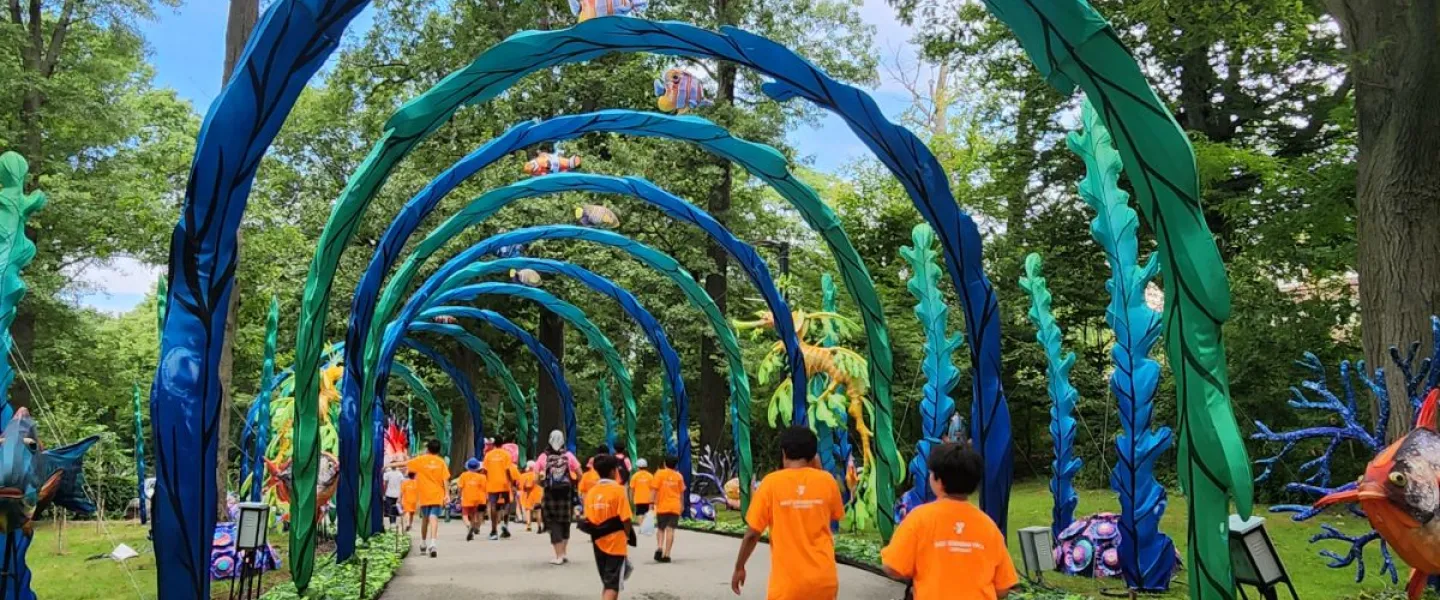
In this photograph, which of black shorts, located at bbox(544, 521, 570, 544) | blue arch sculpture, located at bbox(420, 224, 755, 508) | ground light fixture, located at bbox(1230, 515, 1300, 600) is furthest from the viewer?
blue arch sculpture, located at bbox(420, 224, 755, 508)

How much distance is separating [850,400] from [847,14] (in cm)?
1136

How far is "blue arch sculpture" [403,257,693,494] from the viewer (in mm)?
13656

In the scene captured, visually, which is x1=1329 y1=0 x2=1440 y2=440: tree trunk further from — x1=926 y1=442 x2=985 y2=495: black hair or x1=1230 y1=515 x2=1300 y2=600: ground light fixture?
x1=926 y1=442 x2=985 y2=495: black hair

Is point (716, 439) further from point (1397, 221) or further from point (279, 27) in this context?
point (279, 27)

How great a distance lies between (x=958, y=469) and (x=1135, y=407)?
5364 mm

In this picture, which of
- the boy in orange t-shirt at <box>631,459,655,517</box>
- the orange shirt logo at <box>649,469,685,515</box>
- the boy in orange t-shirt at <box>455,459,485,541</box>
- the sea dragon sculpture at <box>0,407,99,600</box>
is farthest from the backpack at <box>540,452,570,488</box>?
the sea dragon sculpture at <box>0,407,99,600</box>

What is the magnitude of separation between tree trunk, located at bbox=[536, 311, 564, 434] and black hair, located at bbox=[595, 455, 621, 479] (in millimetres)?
14070

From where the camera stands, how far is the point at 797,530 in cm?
503

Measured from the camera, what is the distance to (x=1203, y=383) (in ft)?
17.0

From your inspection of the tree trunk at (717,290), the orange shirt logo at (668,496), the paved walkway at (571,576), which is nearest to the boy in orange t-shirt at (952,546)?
the paved walkway at (571,576)

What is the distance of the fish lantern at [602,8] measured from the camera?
7.99 meters

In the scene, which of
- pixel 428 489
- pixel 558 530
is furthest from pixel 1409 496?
pixel 428 489

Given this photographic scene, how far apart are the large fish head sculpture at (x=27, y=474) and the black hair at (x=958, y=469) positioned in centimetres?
596

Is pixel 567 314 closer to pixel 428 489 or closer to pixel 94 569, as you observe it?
pixel 428 489
